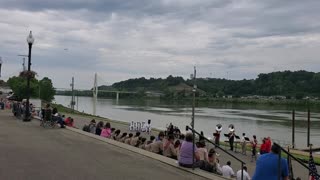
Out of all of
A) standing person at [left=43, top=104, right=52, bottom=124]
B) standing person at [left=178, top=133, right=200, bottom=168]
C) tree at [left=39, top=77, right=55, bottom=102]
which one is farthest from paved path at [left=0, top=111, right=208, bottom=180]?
tree at [left=39, top=77, right=55, bottom=102]

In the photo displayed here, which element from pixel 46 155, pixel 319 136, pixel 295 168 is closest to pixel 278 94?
pixel 319 136

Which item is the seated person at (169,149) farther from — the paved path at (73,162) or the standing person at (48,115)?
the standing person at (48,115)

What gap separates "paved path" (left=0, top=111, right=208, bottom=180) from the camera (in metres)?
9.79

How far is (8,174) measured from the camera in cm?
948

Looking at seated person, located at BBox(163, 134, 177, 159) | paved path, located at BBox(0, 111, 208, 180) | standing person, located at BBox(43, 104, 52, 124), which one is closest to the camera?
paved path, located at BBox(0, 111, 208, 180)

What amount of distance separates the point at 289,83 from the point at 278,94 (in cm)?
757

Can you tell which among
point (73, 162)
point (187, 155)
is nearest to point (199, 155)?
point (187, 155)

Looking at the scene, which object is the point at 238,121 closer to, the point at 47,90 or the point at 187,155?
the point at 47,90

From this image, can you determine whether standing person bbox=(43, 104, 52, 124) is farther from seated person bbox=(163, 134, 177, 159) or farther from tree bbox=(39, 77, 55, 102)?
tree bbox=(39, 77, 55, 102)

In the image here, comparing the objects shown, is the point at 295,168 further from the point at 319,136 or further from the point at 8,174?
the point at 319,136

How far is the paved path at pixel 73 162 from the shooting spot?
32.1 feet

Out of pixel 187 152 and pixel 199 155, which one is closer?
pixel 187 152

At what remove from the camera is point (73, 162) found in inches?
449

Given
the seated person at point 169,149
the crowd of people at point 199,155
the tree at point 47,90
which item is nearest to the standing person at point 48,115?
the crowd of people at point 199,155
